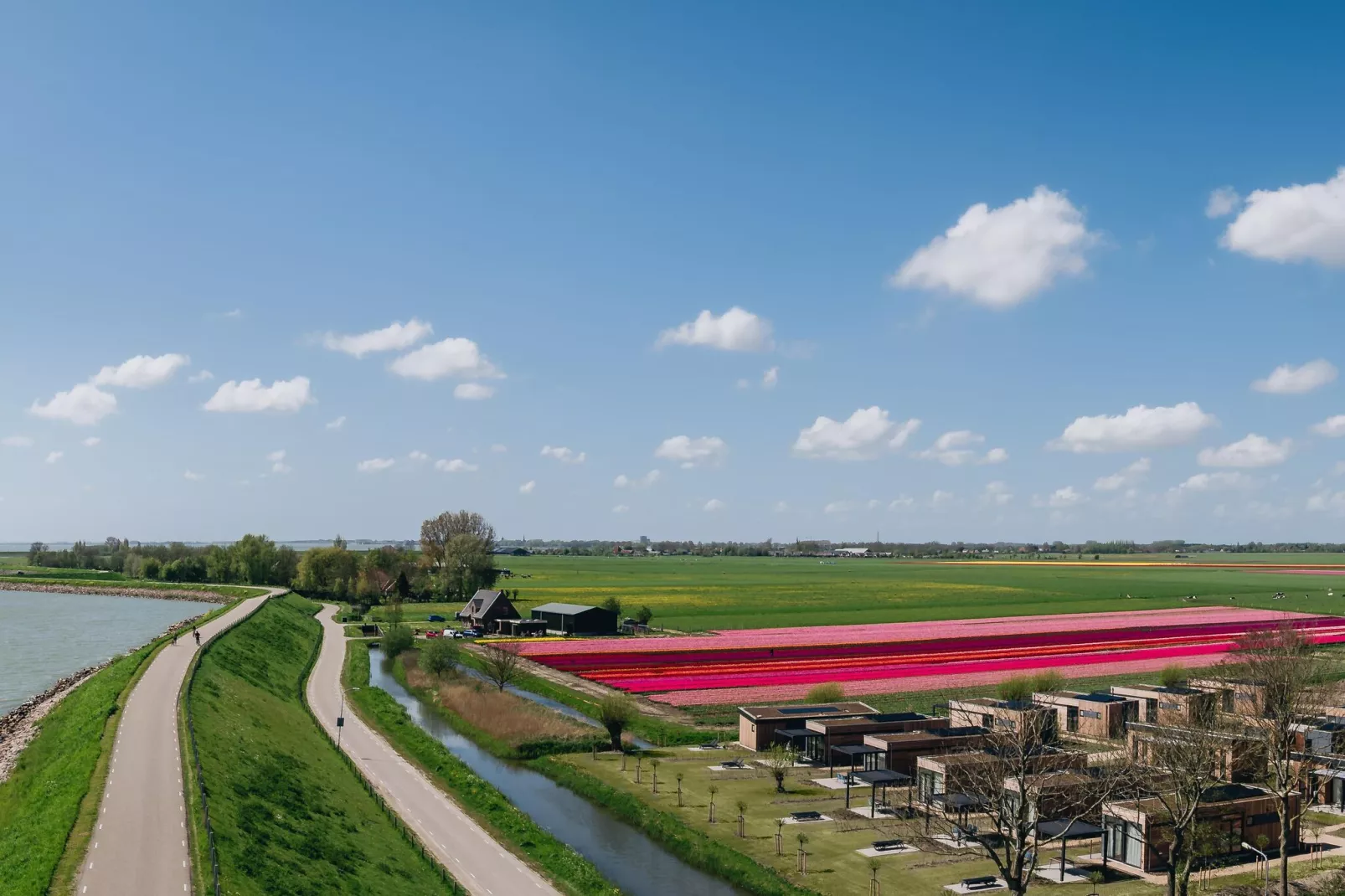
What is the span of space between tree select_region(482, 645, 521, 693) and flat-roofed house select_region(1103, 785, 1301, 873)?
4420cm

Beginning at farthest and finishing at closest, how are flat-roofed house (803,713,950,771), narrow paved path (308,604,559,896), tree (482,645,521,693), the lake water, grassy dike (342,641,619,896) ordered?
the lake water < tree (482,645,521,693) < flat-roofed house (803,713,950,771) < grassy dike (342,641,619,896) < narrow paved path (308,604,559,896)

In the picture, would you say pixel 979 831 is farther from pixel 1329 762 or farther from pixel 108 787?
pixel 108 787

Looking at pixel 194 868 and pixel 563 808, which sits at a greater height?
pixel 194 868

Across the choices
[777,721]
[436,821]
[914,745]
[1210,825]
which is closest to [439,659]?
[777,721]

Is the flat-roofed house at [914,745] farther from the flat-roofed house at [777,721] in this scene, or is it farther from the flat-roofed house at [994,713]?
the flat-roofed house at [777,721]

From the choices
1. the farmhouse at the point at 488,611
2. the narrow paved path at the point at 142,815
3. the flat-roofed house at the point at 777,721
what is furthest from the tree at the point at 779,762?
the farmhouse at the point at 488,611

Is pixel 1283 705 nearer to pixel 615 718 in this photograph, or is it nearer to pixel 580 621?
pixel 615 718

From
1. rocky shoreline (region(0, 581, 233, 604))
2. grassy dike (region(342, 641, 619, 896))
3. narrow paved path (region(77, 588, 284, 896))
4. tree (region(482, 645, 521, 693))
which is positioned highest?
narrow paved path (region(77, 588, 284, 896))

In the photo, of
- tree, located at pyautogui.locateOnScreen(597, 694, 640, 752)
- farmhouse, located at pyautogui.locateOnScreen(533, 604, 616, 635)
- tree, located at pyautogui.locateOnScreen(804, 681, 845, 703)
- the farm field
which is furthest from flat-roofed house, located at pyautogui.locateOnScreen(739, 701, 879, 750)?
the farm field

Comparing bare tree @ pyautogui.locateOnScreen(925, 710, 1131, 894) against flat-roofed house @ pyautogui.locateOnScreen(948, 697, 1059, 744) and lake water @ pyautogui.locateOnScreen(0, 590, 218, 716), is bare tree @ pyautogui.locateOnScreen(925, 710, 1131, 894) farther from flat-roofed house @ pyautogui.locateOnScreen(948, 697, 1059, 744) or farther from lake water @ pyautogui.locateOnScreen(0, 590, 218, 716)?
lake water @ pyautogui.locateOnScreen(0, 590, 218, 716)

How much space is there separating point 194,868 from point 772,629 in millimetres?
84310

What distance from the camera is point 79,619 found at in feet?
376

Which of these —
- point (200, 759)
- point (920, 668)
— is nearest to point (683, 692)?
point (920, 668)

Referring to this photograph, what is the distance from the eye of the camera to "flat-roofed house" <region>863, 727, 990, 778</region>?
154 ft
